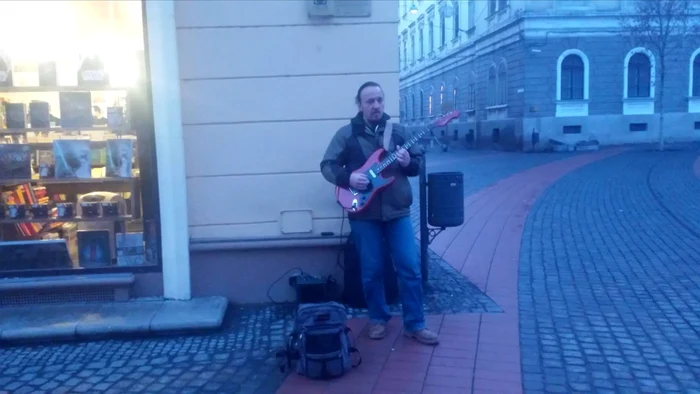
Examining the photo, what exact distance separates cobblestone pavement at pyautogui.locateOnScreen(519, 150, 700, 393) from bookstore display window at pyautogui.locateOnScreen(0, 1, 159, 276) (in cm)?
340

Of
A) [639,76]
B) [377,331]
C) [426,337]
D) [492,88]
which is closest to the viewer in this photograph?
[426,337]

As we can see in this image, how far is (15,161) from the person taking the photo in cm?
646

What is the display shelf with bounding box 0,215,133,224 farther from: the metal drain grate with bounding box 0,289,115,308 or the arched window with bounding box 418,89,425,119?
the arched window with bounding box 418,89,425,119

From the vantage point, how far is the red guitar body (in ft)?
17.0

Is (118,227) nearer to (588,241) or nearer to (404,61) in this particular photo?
(588,241)

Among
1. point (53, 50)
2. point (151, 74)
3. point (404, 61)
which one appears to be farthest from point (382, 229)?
point (404, 61)

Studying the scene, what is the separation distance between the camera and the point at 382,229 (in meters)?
5.45

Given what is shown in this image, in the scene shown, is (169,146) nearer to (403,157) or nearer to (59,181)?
(59,181)

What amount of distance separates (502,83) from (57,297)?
104 ft

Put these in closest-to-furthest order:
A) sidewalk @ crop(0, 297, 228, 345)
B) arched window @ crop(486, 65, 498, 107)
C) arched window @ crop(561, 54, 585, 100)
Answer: sidewalk @ crop(0, 297, 228, 345) < arched window @ crop(561, 54, 585, 100) < arched window @ crop(486, 65, 498, 107)

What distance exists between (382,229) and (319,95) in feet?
4.73

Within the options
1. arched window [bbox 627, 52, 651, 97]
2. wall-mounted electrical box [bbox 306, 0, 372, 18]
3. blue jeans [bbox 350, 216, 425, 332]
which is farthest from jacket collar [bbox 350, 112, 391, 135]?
arched window [bbox 627, 52, 651, 97]

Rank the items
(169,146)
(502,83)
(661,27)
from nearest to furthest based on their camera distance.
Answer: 1. (169,146)
2. (661,27)
3. (502,83)

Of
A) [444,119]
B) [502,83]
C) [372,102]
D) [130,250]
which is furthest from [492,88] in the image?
[372,102]
